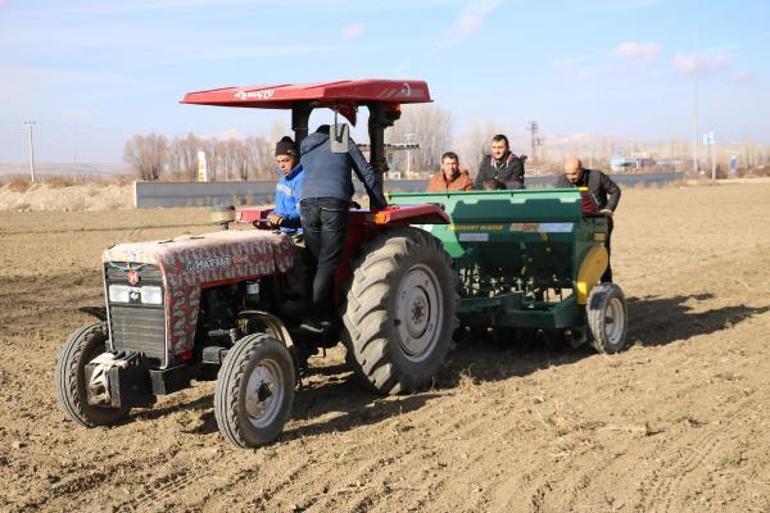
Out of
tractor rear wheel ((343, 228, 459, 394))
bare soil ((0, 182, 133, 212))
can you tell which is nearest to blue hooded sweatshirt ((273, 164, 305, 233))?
tractor rear wheel ((343, 228, 459, 394))

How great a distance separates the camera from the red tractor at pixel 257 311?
4.83 meters

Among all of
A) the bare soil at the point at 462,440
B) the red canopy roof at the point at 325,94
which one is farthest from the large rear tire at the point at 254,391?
the red canopy roof at the point at 325,94

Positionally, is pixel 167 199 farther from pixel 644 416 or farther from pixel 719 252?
pixel 644 416

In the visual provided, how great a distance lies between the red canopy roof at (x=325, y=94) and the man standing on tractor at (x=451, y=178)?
2.61m

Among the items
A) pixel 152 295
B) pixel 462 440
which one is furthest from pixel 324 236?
pixel 462 440

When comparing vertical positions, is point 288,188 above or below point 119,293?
above

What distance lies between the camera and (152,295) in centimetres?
492

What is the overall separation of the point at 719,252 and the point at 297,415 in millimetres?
11084

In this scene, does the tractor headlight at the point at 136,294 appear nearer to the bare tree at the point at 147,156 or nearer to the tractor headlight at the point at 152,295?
the tractor headlight at the point at 152,295

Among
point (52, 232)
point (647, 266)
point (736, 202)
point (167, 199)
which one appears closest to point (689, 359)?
point (647, 266)

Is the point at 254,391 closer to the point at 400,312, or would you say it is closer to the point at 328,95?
the point at 400,312

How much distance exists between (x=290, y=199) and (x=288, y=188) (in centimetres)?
8

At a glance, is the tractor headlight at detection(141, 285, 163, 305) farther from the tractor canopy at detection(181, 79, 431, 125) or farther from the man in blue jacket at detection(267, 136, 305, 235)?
the tractor canopy at detection(181, 79, 431, 125)

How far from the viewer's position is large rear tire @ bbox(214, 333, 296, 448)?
4.67 meters
